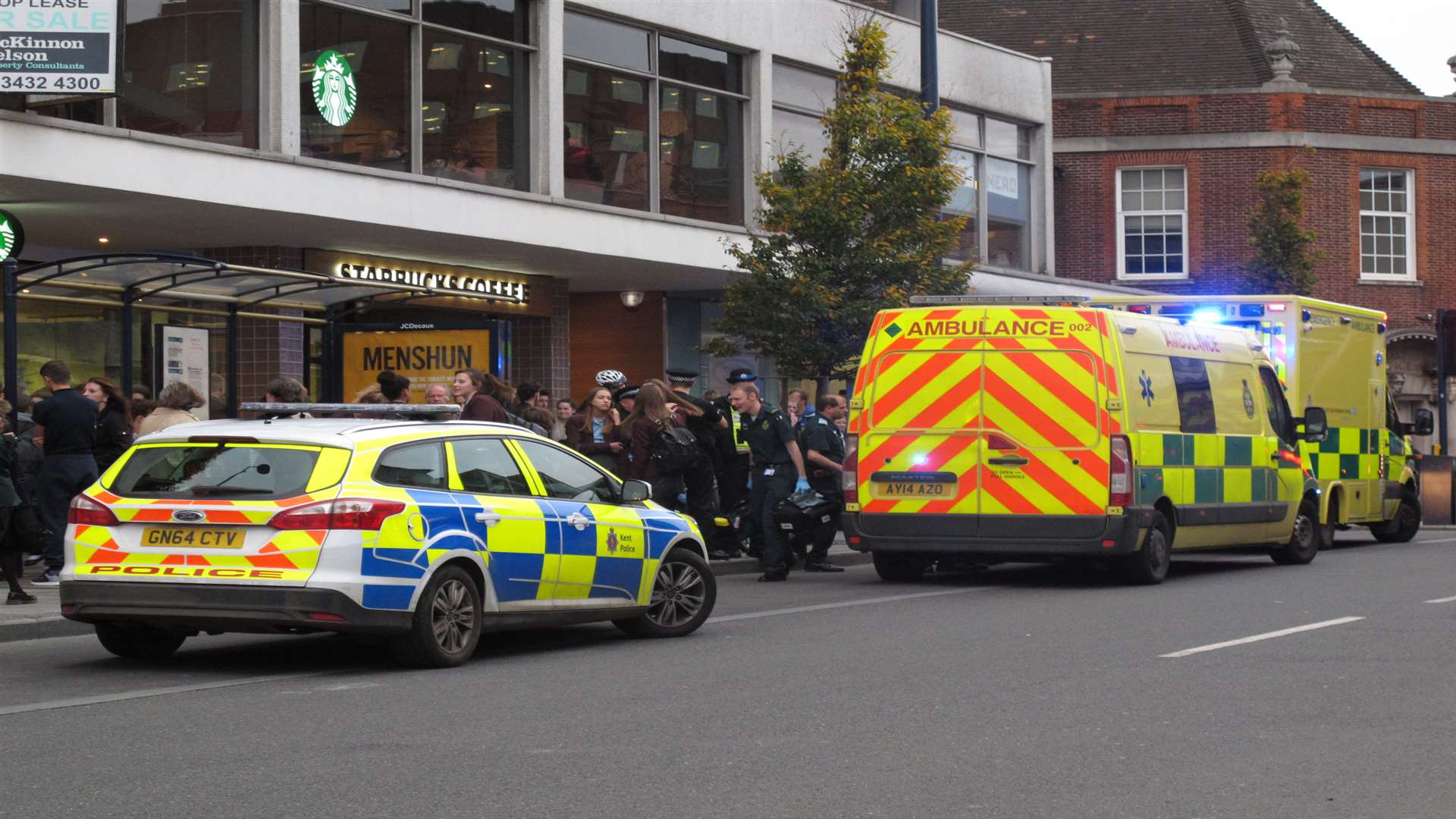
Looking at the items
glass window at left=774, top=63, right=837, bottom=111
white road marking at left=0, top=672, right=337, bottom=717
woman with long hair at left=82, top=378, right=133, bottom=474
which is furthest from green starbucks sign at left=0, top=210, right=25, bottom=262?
glass window at left=774, top=63, right=837, bottom=111

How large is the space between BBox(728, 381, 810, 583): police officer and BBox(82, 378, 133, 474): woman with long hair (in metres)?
5.24

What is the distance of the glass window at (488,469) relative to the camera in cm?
1046

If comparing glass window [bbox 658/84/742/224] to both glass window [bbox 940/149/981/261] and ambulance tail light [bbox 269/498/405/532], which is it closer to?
glass window [bbox 940/149/981/261]

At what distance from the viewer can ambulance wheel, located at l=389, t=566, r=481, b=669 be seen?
9898 mm

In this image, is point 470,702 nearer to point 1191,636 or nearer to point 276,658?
point 276,658

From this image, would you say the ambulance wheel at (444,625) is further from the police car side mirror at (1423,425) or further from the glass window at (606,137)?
the police car side mirror at (1423,425)

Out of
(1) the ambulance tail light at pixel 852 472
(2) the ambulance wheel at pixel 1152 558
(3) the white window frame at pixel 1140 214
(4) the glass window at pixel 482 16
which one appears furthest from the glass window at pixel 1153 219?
(1) the ambulance tail light at pixel 852 472

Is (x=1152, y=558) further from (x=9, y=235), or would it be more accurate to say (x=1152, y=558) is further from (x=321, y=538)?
(x=9, y=235)

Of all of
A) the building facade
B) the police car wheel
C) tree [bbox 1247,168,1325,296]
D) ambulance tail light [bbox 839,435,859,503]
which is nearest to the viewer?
the police car wheel

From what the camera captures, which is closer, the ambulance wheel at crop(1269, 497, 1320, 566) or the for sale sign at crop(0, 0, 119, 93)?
the for sale sign at crop(0, 0, 119, 93)

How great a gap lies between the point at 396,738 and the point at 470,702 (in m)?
1.07

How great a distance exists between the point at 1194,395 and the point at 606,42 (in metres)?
11.0

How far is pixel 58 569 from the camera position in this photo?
14680 mm

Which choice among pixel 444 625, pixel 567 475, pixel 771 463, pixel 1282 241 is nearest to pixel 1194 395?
pixel 771 463
